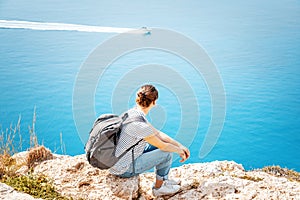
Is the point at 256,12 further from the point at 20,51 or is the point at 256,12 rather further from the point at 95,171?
the point at 95,171

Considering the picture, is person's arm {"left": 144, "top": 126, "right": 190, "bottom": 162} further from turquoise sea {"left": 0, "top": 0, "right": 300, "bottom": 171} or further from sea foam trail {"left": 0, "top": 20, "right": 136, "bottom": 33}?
sea foam trail {"left": 0, "top": 20, "right": 136, "bottom": 33}

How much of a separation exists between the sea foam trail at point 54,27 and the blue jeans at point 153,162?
12.6m

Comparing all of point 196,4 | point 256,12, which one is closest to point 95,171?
point 256,12

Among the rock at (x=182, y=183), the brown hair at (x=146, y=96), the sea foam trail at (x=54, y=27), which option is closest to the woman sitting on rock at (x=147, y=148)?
the brown hair at (x=146, y=96)

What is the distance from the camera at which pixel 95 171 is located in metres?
3.68

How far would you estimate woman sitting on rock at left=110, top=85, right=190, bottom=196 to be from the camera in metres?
3.15

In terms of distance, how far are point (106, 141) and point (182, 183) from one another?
0.91m

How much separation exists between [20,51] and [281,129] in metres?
9.50

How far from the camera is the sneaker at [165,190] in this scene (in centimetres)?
340

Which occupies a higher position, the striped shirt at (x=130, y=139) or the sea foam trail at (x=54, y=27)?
the sea foam trail at (x=54, y=27)

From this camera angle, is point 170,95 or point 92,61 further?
point 92,61

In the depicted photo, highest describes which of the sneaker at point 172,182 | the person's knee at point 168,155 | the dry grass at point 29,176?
the person's knee at point 168,155

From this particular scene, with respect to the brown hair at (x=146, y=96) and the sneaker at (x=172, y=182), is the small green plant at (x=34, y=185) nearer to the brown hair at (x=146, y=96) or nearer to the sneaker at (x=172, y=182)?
the sneaker at (x=172, y=182)

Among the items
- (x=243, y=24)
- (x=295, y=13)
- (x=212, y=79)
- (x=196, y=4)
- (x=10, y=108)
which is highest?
(x=295, y=13)
